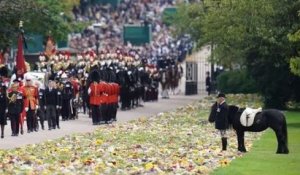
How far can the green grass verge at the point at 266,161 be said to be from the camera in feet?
96.6

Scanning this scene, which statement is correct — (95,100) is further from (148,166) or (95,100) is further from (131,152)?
(148,166)

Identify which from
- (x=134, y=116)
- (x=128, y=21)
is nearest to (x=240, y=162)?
(x=134, y=116)

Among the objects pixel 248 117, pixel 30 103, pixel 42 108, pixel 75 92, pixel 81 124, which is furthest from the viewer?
pixel 75 92

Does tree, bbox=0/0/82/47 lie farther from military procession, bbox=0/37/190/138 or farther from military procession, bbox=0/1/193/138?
military procession, bbox=0/37/190/138

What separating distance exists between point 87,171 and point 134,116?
25.8 meters

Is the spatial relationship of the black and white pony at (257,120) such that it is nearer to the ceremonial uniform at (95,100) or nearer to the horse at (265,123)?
the horse at (265,123)

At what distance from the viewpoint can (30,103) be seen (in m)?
43.9

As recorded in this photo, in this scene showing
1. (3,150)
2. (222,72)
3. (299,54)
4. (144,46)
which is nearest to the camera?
(3,150)

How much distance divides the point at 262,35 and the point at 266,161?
62.8ft

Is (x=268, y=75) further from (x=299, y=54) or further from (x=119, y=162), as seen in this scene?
(x=119, y=162)

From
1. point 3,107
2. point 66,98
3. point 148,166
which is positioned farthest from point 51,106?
point 148,166

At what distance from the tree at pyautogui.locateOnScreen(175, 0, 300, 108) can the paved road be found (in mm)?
4126

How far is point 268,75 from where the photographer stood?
58.0 m

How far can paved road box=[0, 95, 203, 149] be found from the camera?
39.4 metres
